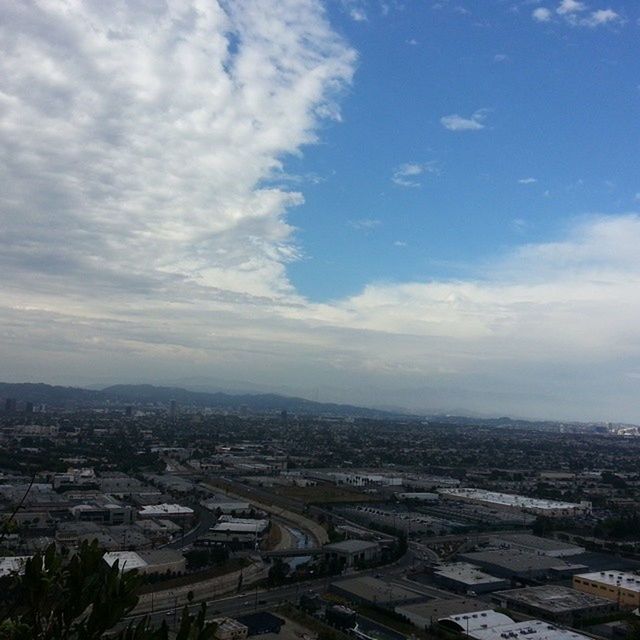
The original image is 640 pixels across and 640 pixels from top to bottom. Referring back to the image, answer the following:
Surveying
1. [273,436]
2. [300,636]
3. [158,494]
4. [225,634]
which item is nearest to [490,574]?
[300,636]

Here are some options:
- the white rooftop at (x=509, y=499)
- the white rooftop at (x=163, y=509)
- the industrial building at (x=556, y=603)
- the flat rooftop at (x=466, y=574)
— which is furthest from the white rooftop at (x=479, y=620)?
the white rooftop at (x=509, y=499)

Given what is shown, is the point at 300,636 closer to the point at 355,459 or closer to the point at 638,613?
the point at 638,613

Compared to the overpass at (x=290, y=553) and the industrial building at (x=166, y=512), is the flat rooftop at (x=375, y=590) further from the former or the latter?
the industrial building at (x=166, y=512)

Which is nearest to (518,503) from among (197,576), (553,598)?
(553,598)

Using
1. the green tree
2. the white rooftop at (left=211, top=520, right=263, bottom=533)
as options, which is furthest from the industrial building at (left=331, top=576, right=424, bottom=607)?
the green tree

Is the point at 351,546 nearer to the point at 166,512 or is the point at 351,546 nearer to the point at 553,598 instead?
the point at 553,598

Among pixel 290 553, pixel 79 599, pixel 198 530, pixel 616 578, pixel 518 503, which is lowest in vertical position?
pixel 198 530
